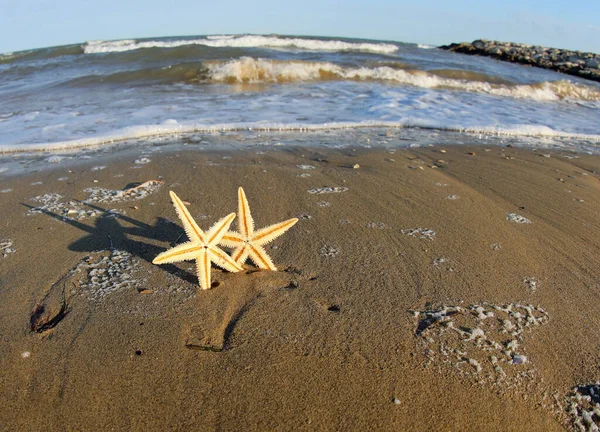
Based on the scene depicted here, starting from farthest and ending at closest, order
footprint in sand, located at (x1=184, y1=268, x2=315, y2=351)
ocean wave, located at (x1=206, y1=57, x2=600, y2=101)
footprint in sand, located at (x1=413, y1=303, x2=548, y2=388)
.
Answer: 1. ocean wave, located at (x1=206, y1=57, x2=600, y2=101)
2. footprint in sand, located at (x1=184, y1=268, x2=315, y2=351)
3. footprint in sand, located at (x1=413, y1=303, x2=548, y2=388)

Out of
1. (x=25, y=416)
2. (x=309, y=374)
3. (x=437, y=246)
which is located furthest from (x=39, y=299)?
(x=437, y=246)

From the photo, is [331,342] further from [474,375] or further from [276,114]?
[276,114]

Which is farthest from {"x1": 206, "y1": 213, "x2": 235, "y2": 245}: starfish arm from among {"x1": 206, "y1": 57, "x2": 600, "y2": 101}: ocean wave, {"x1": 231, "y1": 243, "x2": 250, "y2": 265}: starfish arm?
{"x1": 206, "y1": 57, "x2": 600, "y2": 101}: ocean wave

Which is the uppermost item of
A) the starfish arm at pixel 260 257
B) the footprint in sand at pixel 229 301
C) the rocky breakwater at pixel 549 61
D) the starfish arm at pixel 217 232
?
the starfish arm at pixel 217 232

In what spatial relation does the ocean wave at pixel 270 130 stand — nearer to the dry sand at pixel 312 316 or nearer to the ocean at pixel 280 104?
the ocean at pixel 280 104

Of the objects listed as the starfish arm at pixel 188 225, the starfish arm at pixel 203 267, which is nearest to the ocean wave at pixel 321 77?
the starfish arm at pixel 188 225

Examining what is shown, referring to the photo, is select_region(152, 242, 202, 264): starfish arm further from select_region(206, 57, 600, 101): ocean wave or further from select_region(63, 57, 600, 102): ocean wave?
select_region(206, 57, 600, 101): ocean wave

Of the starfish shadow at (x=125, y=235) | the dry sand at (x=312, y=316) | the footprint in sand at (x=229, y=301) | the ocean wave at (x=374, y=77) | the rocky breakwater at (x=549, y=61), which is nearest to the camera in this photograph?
the dry sand at (x=312, y=316)

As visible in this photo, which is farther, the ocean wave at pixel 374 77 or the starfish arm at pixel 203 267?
the ocean wave at pixel 374 77
